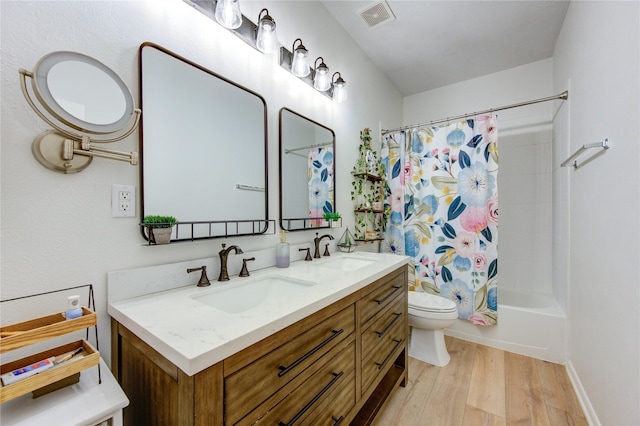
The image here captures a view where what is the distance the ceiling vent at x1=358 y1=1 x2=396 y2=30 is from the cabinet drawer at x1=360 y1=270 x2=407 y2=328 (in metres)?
1.91

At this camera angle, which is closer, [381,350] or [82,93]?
[82,93]

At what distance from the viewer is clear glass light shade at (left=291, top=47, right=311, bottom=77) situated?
1.57 metres

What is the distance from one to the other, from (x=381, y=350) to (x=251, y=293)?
2.52 ft

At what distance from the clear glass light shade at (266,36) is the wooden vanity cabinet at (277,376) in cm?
131

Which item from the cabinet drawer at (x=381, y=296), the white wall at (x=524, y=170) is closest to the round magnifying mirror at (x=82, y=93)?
the cabinet drawer at (x=381, y=296)

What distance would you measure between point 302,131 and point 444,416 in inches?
75.5

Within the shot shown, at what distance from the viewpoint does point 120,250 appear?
3.07 feet

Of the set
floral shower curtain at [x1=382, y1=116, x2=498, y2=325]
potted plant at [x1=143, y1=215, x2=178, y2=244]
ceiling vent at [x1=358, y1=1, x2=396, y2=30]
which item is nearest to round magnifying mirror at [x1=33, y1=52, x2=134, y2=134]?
potted plant at [x1=143, y1=215, x2=178, y2=244]

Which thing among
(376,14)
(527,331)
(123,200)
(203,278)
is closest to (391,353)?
(203,278)

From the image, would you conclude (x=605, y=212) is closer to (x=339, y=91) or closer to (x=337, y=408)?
(x=337, y=408)

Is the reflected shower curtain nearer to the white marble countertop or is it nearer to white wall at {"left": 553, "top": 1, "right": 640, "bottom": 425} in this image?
the white marble countertop

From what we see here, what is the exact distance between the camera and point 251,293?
3.92 feet

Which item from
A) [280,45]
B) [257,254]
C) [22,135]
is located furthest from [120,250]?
[280,45]

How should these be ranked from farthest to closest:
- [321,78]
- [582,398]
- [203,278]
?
[321,78], [582,398], [203,278]
